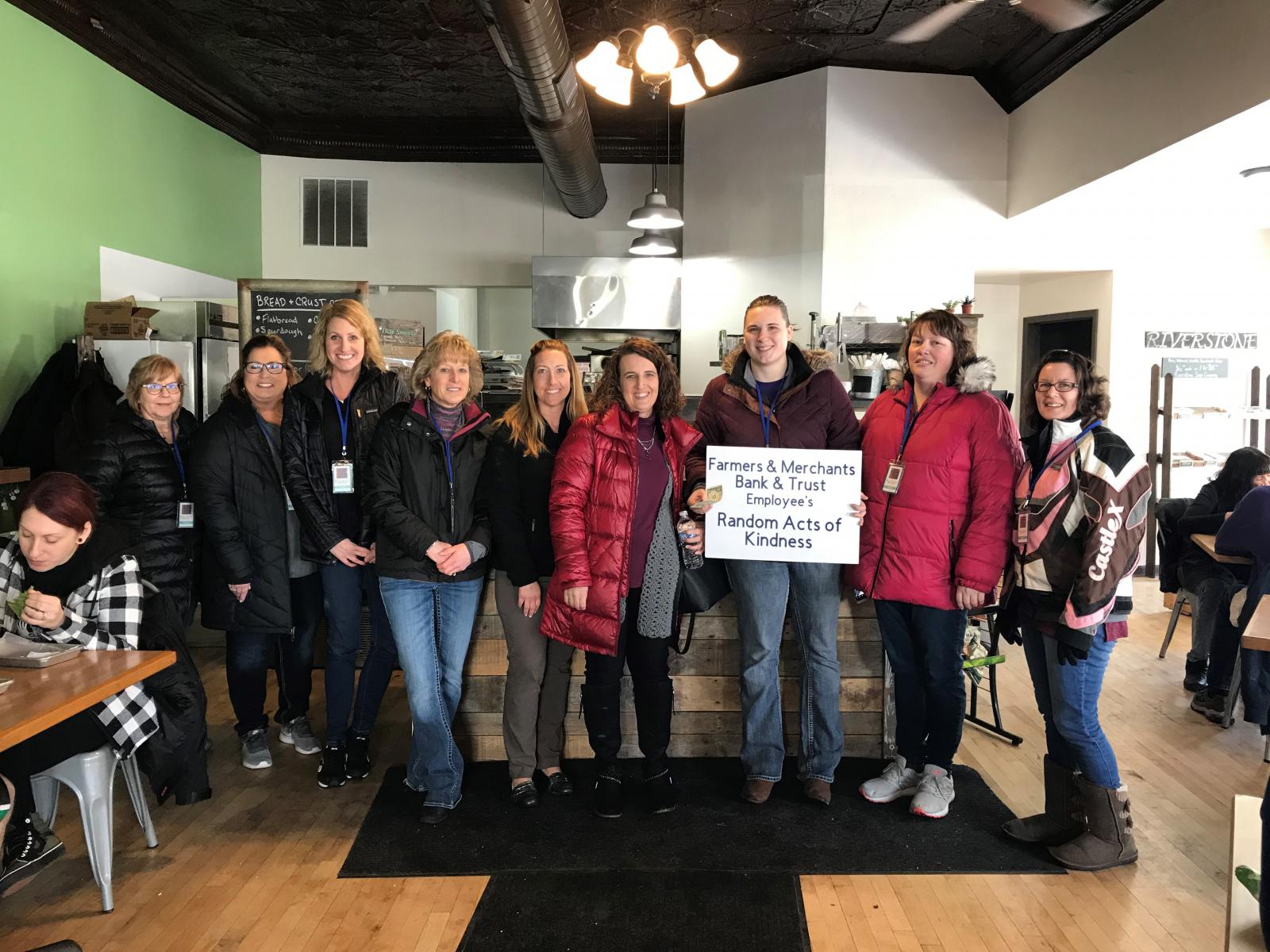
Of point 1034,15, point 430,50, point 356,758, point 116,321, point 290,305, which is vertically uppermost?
point 430,50

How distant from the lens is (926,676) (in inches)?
118

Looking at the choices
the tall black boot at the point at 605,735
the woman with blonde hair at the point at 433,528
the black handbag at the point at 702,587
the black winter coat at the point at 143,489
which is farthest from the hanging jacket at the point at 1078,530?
the black winter coat at the point at 143,489

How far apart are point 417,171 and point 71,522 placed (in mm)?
6469

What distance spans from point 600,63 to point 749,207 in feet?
8.71

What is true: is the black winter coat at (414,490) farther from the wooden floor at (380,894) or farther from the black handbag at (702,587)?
the wooden floor at (380,894)

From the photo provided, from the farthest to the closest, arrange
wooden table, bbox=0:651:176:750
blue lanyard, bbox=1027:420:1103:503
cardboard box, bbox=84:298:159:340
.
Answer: cardboard box, bbox=84:298:159:340
blue lanyard, bbox=1027:420:1103:503
wooden table, bbox=0:651:176:750

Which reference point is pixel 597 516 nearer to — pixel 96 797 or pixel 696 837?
pixel 696 837

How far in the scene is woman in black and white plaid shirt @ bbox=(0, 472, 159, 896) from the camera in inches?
93.0

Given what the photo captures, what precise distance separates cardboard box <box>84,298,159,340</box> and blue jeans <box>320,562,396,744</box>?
2.69 meters

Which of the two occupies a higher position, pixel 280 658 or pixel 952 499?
pixel 952 499

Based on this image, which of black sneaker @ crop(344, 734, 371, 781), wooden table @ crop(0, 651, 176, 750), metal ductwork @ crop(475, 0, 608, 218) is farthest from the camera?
metal ductwork @ crop(475, 0, 608, 218)

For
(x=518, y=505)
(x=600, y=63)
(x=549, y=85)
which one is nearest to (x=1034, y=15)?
(x=600, y=63)

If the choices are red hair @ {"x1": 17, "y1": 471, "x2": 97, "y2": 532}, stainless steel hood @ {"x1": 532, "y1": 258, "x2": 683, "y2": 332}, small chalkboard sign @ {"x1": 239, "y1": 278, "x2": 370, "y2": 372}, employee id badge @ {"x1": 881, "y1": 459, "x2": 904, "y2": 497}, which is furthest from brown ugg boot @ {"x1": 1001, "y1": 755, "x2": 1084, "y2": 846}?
stainless steel hood @ {"x1": 532, "y1": 258, "x2": 683, "y2": 332}

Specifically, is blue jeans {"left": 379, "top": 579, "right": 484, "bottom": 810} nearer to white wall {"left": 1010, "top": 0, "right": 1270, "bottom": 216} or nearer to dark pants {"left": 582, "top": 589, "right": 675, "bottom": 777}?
dark pants {"left": 582, "top": 589, "right": 675, "bottom": 777}
